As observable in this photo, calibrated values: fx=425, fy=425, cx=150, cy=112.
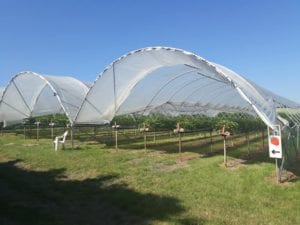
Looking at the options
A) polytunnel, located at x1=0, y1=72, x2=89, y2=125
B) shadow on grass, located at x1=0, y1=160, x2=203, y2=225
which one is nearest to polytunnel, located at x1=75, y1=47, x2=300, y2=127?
shadow on grass, located at x1=0, y1=160, x2=203, y2=225

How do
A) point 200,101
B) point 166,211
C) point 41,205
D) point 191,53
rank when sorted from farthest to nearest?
point 200,101 → point 191,53 → point 41,205 → point 166,211

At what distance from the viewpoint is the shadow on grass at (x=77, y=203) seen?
864cm

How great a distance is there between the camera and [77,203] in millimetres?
10055

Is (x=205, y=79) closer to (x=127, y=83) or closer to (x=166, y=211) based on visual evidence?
(x=127, y=83)

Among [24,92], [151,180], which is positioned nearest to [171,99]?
[24,92]

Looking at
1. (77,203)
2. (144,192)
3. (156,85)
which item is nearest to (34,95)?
(156,85)

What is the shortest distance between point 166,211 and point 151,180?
3313mm

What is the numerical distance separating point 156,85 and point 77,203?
13099mm

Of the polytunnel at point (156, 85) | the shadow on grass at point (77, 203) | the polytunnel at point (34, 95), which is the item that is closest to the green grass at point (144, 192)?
the shadow on grass at point (77, 203)

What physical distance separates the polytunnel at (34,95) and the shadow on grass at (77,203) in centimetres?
1432

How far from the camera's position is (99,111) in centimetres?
2128

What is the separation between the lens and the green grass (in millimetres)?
8617

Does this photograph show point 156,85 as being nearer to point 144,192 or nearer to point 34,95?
point 144,192

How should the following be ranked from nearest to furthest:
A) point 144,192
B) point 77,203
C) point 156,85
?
point 77,203 → point 144,192 → point 156,85
